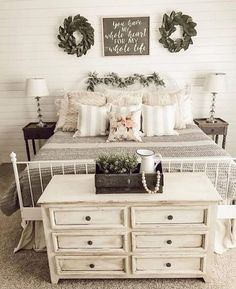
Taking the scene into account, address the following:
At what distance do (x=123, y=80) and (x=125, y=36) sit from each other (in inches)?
21.8

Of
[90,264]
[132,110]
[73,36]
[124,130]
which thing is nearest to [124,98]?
[132,110]

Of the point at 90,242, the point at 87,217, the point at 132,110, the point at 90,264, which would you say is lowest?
the point at 90,264

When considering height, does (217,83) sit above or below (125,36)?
below

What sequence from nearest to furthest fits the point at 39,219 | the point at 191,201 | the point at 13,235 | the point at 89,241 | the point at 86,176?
the point at 191,201
the point at 89,241
the point at 86,176
the point at 39,219
the point at 13,235

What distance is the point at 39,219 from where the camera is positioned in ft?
7.41

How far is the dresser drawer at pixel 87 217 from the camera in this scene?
1.81m

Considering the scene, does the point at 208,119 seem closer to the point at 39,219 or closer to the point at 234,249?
the point at 234,249

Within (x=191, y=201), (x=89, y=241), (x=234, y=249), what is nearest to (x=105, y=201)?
(x=89, y=241)

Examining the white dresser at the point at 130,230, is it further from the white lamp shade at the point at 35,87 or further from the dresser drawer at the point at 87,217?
the white lamp shade at the point at 35,87

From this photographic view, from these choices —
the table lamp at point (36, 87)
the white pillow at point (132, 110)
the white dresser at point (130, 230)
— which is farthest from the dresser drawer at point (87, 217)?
the table lamp at point (36, 87)

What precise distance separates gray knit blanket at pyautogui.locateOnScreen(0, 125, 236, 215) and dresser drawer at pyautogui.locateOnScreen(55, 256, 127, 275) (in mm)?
546

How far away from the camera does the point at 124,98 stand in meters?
3.34

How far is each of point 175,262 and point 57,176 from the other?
1.03 meters

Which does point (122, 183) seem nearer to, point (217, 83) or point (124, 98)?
point (124, 98)
